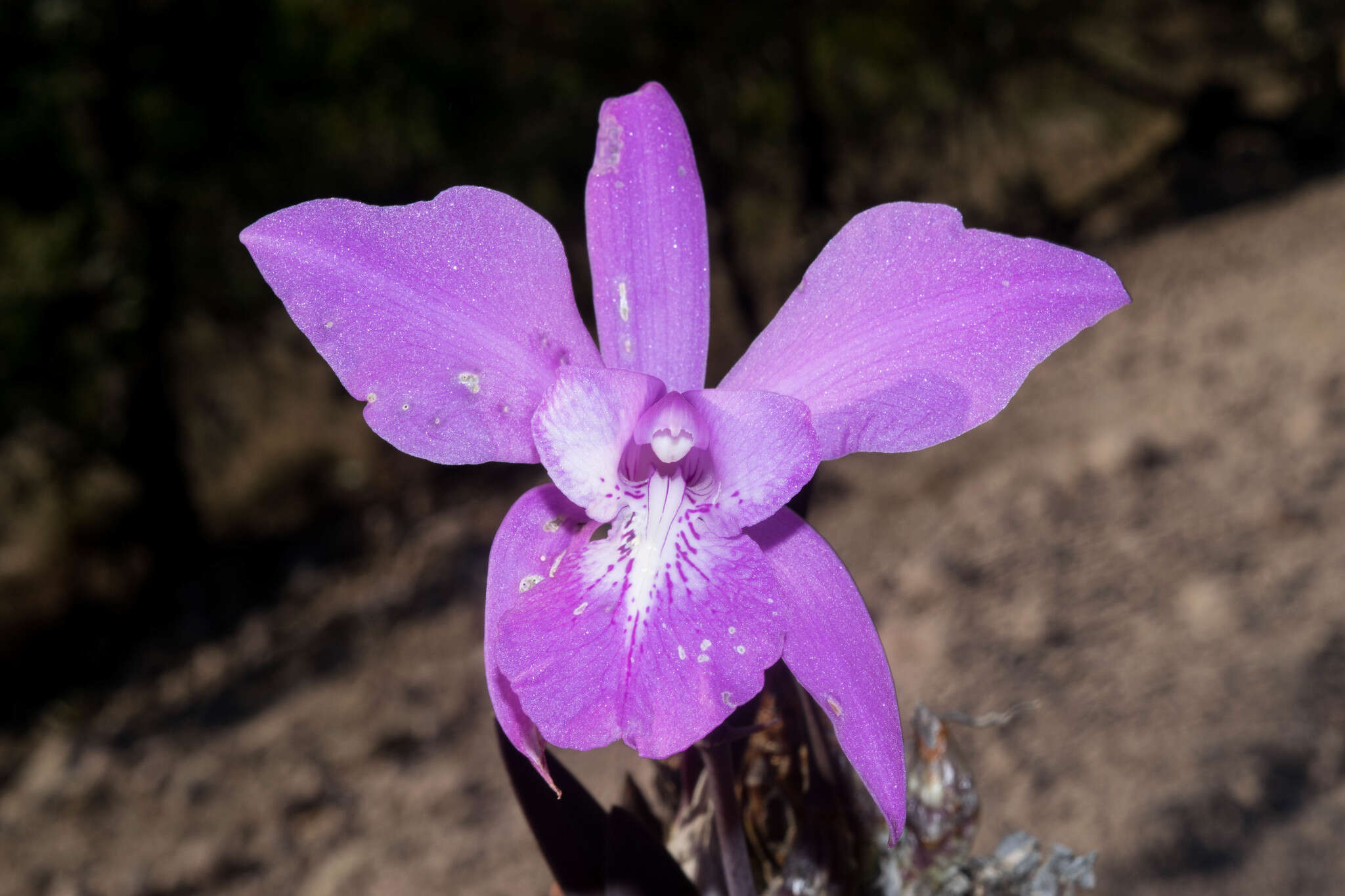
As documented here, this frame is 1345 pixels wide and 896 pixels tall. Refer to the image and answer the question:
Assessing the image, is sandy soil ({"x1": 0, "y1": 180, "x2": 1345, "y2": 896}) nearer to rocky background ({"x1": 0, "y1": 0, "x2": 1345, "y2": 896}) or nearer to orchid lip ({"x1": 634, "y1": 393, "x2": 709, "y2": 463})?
rocky background ({"x1": 0, "y1": 0, "x2": 1345, "y2": 896})

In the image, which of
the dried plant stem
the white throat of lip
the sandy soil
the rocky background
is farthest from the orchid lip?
the rocky background

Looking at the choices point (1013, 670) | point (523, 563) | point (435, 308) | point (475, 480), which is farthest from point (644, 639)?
point (475, 480)

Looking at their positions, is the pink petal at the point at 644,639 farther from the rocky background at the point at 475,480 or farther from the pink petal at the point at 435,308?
the rocky background at the point at 475,480

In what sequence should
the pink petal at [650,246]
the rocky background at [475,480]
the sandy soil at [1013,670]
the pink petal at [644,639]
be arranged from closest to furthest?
1. the pink petal at [644,639]
2. the pink petal at [650,246]
3. the sandy soil at [1013,670]
4. the rocky background at [475,480]

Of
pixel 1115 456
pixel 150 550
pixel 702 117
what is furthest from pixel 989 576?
pixel 150 550

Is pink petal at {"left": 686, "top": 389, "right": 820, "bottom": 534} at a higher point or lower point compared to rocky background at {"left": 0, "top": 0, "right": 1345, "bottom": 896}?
higher

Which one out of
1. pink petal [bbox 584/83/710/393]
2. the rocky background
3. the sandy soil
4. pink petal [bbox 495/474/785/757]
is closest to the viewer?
pink petal [bbox 495/474/785/757]

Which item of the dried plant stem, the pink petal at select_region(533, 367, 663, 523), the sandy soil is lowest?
the sandy soil

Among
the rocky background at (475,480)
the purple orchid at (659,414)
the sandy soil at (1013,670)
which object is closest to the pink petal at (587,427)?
the purple orchid at (659,414)
